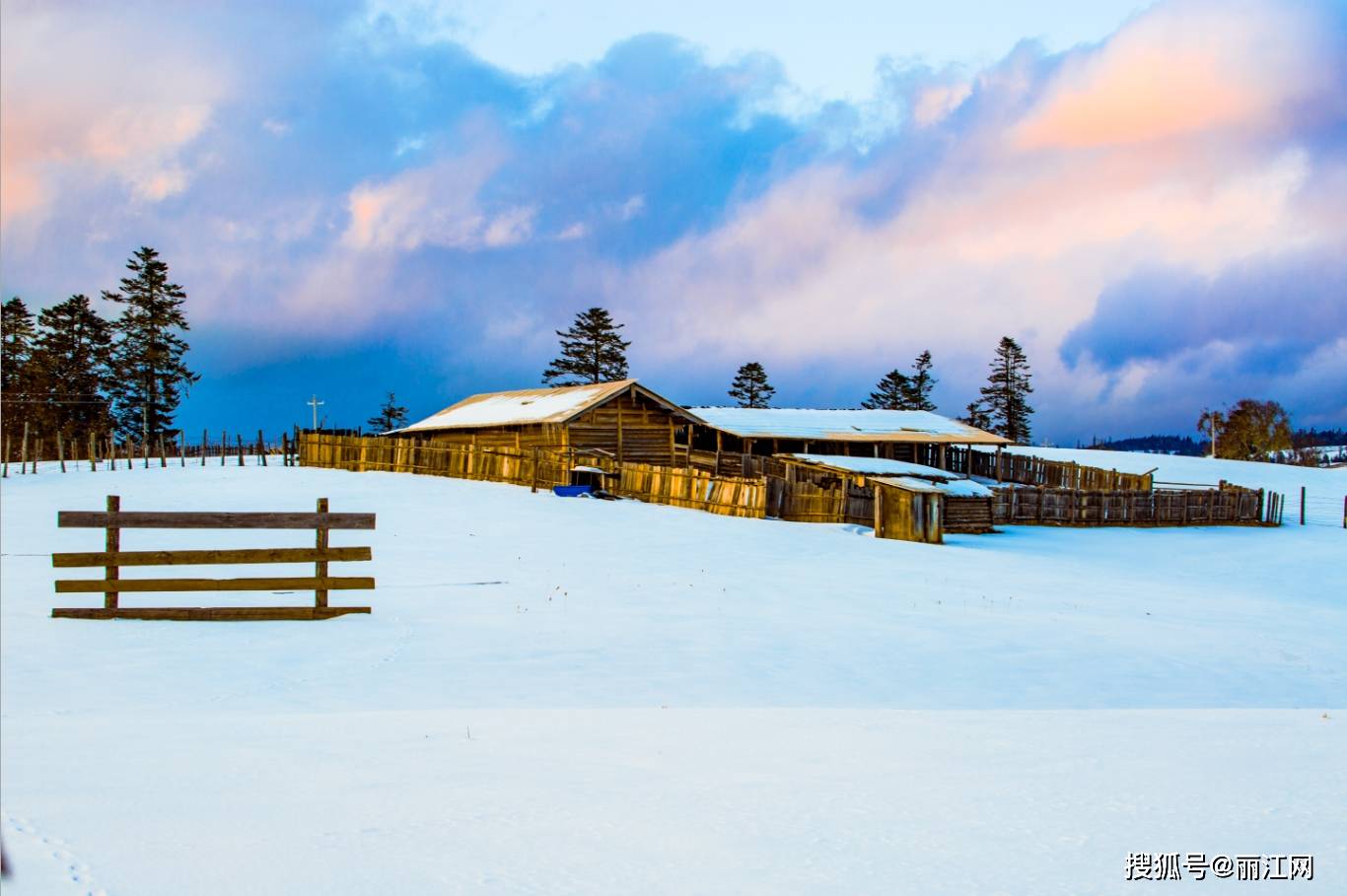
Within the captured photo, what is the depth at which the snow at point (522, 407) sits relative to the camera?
1902 inches

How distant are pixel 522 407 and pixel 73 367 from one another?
1742 inches

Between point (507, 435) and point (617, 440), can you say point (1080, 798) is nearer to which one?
point (617, 440)

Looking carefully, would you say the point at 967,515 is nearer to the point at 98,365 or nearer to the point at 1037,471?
the point at 1037,471

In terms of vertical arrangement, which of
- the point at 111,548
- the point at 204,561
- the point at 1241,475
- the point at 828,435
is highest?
the point at 828,435

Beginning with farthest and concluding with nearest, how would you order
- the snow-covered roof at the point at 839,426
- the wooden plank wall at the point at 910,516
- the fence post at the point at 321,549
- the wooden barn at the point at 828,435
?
the snow-covered roof at the point at 839,426 → the wooden barn at the point at 828,435 → the wooden plank wall at the point at 910,516 → the fence post at the point at 321,549

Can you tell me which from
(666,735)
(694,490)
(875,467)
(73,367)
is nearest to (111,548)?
(666,735)

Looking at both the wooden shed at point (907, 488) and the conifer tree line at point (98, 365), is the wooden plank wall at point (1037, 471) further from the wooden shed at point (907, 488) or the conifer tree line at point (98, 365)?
the conifer tree line at point (98, 365)

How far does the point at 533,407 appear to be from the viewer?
5259 cm

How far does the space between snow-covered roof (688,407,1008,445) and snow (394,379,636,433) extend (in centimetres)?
787

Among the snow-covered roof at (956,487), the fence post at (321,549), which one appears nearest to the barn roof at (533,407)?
the snow-covered roof at (956,487)

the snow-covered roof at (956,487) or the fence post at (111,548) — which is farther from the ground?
the snow-covered roof at (956,487)

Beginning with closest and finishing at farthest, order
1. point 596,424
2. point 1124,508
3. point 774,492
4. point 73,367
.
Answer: point 774,492
point 1124,508
point 596,424
point 73,367

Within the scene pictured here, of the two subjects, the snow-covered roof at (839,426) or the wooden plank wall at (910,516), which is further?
the snow-covered roof at (839,426)

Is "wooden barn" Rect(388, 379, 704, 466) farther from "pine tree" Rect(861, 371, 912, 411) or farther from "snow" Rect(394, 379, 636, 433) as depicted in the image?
"pine tree" Rect(861, 371, 912, 411)
